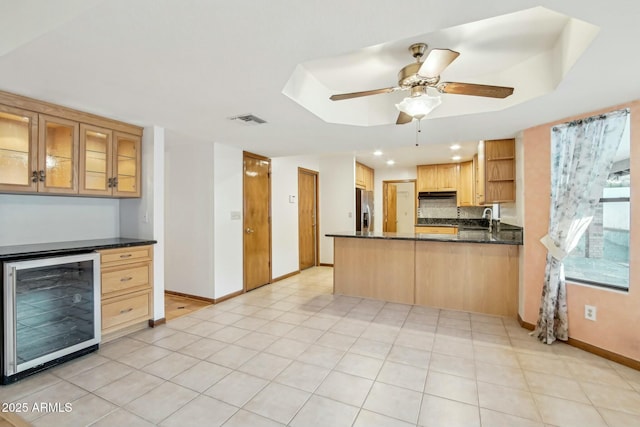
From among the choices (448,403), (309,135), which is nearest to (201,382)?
(448,403)

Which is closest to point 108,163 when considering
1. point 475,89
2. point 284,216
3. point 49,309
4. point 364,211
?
point 49,309

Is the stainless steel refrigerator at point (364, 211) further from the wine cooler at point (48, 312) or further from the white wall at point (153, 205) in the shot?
the wine cooler at point (48, 312)

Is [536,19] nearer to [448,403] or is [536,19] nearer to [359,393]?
[448,403]

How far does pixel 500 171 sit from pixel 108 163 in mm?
4468

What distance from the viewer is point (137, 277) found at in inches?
120

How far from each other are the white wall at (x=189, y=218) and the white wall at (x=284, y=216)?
131cm

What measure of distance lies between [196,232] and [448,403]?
3502 mm

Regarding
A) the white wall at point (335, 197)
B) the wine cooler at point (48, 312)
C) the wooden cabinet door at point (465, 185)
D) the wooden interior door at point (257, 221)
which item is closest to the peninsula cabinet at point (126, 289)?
the wine cooler at point (48, 312)

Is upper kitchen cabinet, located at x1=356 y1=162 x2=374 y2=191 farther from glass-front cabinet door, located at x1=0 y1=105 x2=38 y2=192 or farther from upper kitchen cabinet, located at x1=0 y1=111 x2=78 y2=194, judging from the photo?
glass-front cabinet door, located at x1=0 y1=105 x2=38 y2=192

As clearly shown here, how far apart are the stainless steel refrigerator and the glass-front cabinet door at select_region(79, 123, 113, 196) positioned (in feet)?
14.9

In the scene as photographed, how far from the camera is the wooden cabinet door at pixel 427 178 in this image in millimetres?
7039

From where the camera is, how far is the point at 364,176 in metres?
7.08

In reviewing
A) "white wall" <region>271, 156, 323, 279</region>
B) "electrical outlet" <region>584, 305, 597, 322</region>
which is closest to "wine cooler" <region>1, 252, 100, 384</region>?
"white wall" <region>271, 156, 323, 279</region>

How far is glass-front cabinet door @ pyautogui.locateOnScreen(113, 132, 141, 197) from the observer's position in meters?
3.09
